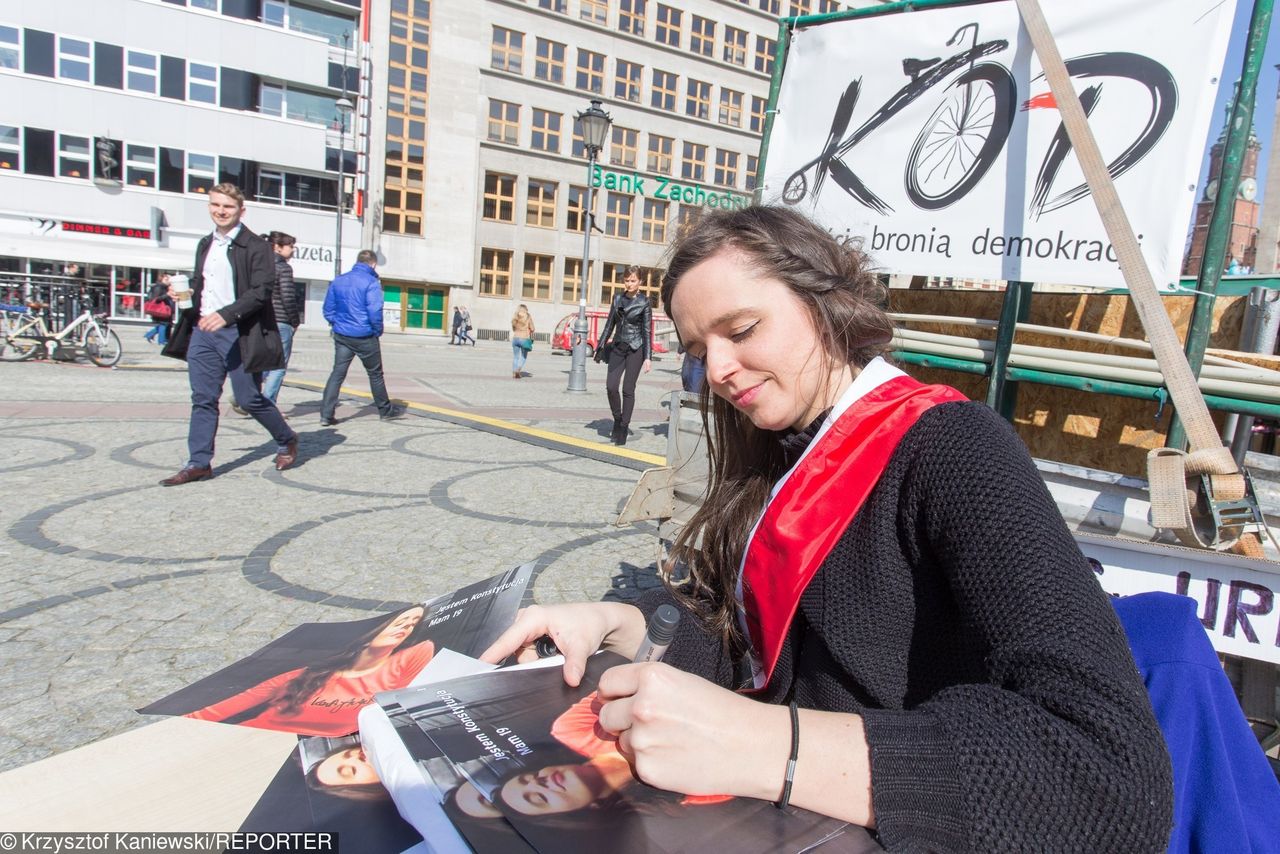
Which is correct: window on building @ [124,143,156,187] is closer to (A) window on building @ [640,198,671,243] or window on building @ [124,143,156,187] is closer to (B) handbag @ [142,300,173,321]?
(B) handbag @ [142,300,173,321]

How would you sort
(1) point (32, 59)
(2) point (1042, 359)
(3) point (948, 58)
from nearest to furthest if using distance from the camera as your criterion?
(2) point (1042, 359), (3) point (948, 58), (1) point (32, 59)

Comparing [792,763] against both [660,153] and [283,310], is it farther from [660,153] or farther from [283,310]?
[660,153]

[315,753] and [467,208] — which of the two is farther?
[467,208]

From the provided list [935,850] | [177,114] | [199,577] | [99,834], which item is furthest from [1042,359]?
[177,114]

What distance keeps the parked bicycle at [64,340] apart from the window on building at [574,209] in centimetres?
2998

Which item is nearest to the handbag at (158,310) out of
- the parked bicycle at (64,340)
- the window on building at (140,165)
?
the parked bicycle at (64,340)

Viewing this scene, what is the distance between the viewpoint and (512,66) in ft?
129

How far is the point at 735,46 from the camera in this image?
45.0 m

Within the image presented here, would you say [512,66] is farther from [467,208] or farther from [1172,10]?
[1172,10]

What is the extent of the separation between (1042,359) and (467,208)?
1527 inches

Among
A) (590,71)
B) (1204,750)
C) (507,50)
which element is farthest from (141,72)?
(1204,750)

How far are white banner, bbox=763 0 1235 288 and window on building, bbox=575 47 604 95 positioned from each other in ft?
137

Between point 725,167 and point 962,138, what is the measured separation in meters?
45.1

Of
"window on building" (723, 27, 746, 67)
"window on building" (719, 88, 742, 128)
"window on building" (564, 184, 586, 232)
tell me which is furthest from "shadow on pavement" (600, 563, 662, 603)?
"window on building" (723, 27, 746, 67)
